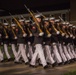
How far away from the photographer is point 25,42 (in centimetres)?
1510

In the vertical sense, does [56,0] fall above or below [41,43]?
above

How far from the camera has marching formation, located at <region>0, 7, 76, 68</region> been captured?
13.9 meters

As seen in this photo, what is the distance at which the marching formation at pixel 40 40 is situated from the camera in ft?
45.5

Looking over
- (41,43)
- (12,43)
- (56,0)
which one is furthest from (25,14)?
(41,43)

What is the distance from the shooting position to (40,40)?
13.8 metres

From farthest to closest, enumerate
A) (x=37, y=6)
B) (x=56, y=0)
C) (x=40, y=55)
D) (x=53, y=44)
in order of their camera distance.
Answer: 1. (x=37, y=6)
2. (x=56, y=0)
3. (x=53, y=44)
4. (x=40, y=55)

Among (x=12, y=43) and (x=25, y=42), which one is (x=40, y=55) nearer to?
(x=25, y=42)

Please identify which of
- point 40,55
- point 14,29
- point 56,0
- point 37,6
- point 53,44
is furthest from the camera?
point 37,6

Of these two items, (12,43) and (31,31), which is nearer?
(31,31)

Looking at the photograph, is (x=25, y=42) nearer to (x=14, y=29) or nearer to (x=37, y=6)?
(x=14, y=29)

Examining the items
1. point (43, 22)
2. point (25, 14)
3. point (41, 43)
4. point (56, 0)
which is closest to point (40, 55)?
point (41, 43)

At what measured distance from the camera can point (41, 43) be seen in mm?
13805

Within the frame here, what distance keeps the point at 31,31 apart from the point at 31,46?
0.77m

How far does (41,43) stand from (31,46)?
1491 millimetres
